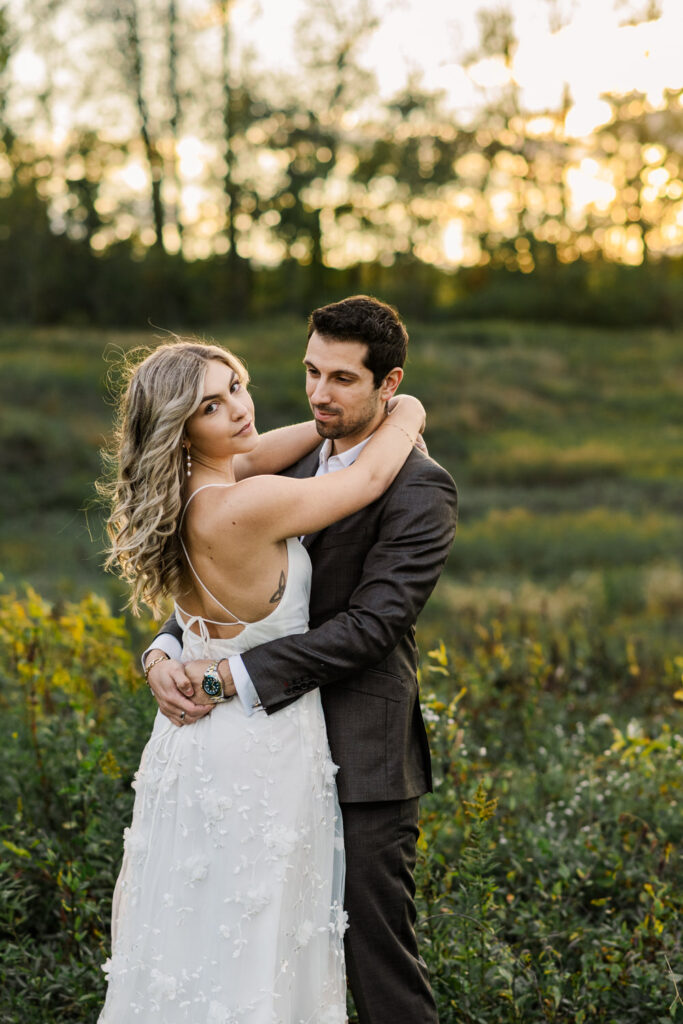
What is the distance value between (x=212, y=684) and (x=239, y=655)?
13cm

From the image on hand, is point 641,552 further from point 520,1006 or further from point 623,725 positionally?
point 520,1006

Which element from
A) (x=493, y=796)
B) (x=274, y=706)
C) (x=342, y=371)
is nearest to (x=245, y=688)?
(x=274, y=706)

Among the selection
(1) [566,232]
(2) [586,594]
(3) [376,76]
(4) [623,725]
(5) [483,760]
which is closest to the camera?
(5) [483,760]

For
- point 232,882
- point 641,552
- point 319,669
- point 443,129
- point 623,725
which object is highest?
point 443,129

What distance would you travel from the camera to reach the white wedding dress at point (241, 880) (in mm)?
3160

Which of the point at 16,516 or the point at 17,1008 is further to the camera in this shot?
the point at 16,516

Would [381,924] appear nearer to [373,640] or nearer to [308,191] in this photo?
[373,640]

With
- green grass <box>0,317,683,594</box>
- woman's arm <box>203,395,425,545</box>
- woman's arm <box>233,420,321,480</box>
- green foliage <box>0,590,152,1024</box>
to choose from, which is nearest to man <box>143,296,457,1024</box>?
woman's arm <box>203,395,425,545</box>

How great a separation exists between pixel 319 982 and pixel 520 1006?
117 centimetres

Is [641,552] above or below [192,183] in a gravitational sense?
below

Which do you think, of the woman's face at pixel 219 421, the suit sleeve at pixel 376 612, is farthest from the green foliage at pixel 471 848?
the woman's face at pixel 219 421

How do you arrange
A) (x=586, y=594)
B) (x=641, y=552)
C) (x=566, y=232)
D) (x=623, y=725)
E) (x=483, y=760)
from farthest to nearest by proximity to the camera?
(x=566, y=232) → (x=641, y=552) → (x=586, y=594) → (x=623, y=725) → (x=483, y=760)

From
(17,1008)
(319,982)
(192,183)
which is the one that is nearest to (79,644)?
(17,1008)

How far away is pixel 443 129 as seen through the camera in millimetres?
41375
